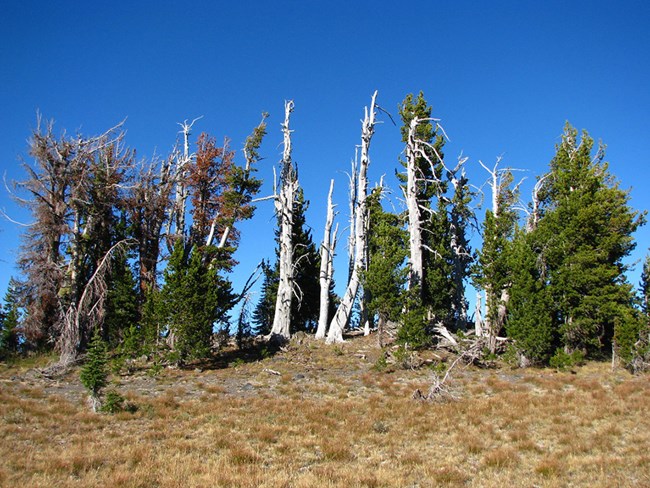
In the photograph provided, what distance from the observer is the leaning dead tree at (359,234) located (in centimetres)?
2673

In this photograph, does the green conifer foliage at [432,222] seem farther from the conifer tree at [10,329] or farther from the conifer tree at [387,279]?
the conifer tree at [10,329]

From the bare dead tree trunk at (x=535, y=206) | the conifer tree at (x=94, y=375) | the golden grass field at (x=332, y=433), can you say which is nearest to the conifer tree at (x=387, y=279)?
the golden grass field at (x=332, y=433)

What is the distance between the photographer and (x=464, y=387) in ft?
55.0

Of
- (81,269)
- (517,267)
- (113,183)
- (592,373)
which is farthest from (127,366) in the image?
(592,373)

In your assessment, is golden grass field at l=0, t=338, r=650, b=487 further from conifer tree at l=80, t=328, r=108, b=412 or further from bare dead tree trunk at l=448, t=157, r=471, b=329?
bare dead tree trunk at l=448, t=157, r=471, b=329

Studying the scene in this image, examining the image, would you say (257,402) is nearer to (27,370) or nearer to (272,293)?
(27,370)

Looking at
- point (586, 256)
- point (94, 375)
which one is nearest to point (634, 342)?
point (586, 256)

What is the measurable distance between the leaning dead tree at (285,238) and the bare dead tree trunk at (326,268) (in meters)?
1.98

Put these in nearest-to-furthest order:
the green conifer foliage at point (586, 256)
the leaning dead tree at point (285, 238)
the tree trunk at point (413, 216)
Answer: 1. the green conifer foliage at point (586, 256)
2. the tree trunk at point (413, 216)
3. the leaning dead tree at point (285, 238)

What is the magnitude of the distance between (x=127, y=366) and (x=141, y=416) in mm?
9105

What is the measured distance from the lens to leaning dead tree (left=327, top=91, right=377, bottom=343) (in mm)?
26734

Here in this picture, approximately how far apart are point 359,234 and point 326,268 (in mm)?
3295

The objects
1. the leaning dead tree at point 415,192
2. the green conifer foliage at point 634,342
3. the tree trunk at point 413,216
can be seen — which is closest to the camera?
the green conifer foliage at point 634,342

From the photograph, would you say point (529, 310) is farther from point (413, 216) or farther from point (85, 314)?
point (85, 314)
